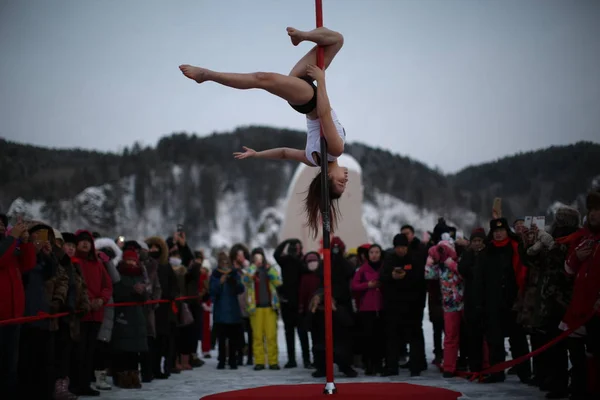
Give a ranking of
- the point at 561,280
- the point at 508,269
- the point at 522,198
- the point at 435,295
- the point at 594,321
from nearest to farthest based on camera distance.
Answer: the point at 594,321
the point at 561,280
the point at 508,269
the point at 435,295
the point at 522,198

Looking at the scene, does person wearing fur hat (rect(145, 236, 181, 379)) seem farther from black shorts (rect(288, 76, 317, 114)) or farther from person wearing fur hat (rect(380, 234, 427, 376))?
black shorts (rect(288, 76, 317, 114))

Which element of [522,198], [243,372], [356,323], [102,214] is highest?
[102,214]

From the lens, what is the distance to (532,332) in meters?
9.32

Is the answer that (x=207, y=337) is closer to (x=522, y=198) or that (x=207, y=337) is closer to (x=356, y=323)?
(x=356, y=323)

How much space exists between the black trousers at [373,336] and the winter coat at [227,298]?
2.48 m

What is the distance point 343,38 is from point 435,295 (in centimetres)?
686

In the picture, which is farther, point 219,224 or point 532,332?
point 219,224

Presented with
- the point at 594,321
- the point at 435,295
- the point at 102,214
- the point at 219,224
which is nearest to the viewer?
the point at 594,321

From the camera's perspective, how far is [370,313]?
12383 mm

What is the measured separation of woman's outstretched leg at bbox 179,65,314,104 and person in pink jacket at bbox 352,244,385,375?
6.30m

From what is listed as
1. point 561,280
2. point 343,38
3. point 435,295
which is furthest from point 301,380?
point 343,38

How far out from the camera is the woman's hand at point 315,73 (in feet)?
20.9

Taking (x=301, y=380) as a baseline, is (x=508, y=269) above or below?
above

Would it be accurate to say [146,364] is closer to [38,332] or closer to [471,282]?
[38,332]
